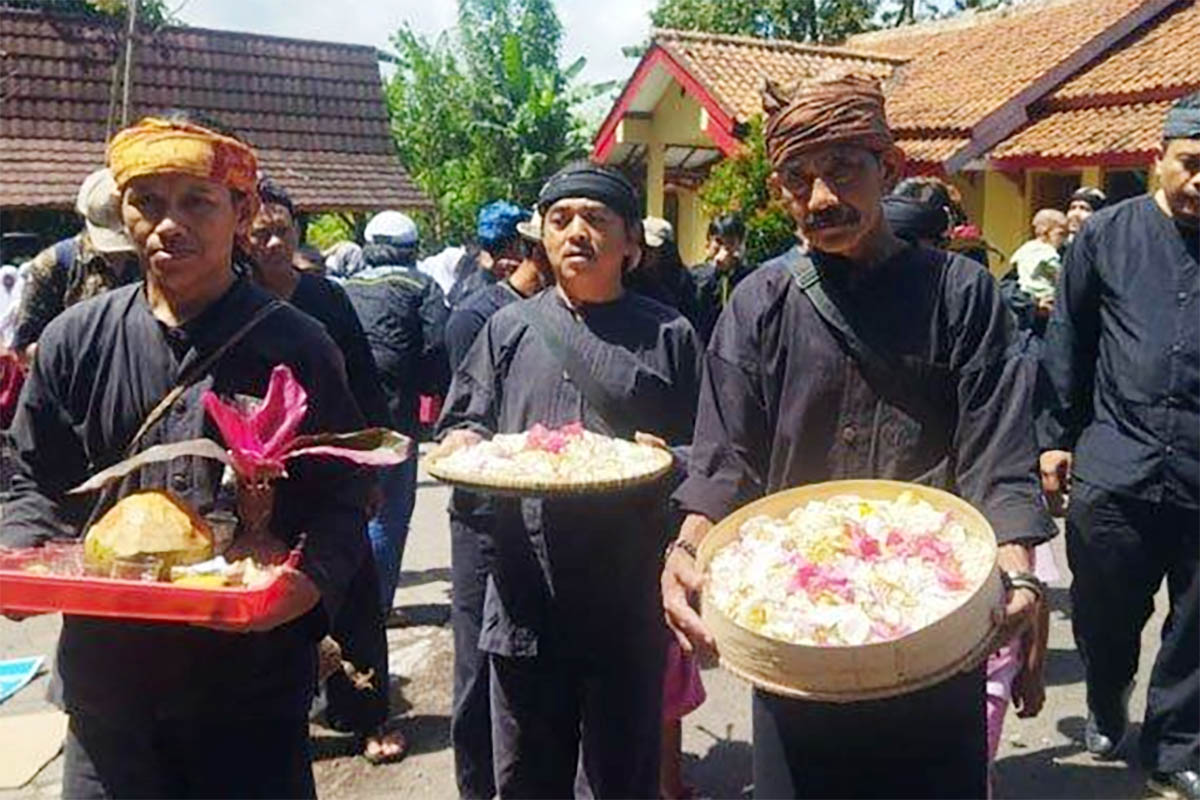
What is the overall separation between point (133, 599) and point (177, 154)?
875 mm

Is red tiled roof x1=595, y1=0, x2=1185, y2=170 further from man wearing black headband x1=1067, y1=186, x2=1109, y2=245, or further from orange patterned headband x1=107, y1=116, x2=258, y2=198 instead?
orange patterned headband x1=107, y1=116, x2=258, y2=198

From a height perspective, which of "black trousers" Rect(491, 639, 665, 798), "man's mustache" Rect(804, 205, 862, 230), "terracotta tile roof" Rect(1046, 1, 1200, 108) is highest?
"terracotta tile roof" Rect(1046, 1, 1200, 108)

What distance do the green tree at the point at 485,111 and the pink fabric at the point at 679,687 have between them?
20196mm

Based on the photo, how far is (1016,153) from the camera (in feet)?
47.1

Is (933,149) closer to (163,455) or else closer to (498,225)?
(498,225)

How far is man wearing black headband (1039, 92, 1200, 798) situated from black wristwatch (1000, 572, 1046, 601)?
6.50 ft

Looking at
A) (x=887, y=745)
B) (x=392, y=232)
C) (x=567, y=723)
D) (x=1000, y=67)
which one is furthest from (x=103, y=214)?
(x=1000, y=67)

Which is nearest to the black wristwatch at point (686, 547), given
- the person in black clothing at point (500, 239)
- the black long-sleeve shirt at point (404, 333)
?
the black long-sleeve shirt at point (404, 333)

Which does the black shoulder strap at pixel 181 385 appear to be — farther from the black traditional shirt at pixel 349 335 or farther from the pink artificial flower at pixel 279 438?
the black traditional shirt at pixel 349 335

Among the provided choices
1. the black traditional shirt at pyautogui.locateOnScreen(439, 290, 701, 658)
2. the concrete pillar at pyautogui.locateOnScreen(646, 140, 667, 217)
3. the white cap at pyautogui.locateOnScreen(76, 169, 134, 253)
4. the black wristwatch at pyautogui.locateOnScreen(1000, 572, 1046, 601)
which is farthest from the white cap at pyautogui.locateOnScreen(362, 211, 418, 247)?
the concrete pillar at pyautogui.locateOnScreen(646, 140, 667, 217)

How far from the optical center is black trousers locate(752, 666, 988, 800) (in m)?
2.31

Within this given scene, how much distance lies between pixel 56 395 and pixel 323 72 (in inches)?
733

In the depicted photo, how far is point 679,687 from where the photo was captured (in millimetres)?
4203

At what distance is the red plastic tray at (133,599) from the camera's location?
2.18m
